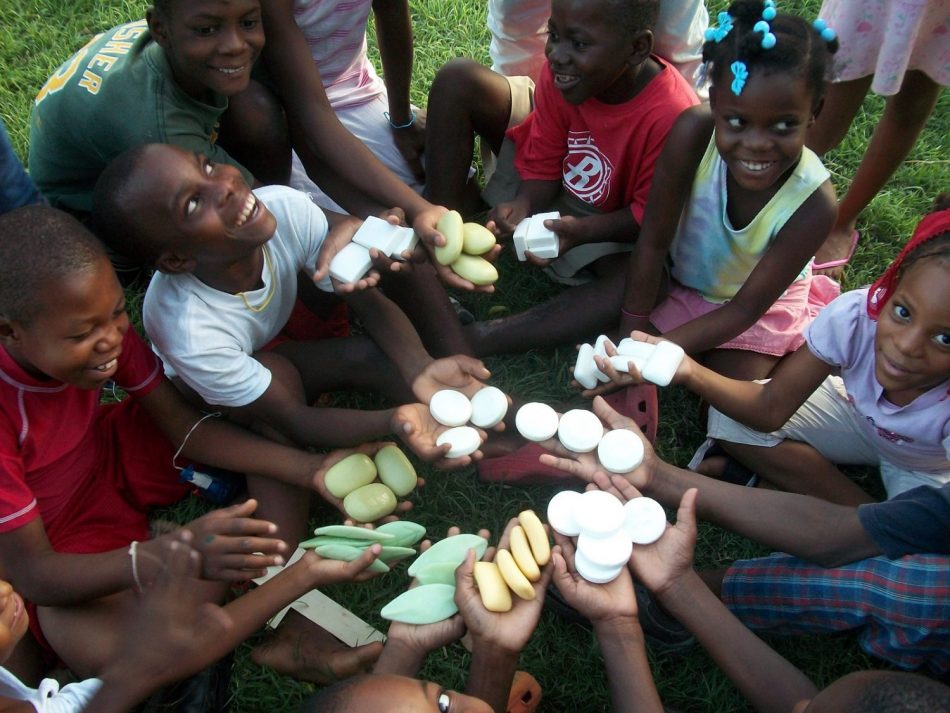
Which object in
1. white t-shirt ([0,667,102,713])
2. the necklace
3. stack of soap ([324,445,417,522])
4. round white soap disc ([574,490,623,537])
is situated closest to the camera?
white t-shirt ([0,667,102,713])

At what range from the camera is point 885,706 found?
1.16 m

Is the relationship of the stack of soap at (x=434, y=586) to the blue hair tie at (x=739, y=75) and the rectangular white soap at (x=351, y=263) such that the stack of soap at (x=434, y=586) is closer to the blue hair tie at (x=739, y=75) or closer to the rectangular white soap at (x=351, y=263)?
the rectangular white soap at (x=351, y=263)

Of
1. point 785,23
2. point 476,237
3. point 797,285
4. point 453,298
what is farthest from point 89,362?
point 797,285

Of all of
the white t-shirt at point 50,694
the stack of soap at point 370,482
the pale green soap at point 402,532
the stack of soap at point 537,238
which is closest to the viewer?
the white t-shirt at point 50,694

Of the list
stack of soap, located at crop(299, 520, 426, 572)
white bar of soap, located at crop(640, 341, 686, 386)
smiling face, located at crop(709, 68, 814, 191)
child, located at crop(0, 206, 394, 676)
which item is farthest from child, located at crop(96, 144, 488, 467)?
smiling face, located at crop(709, 68, 814, 191)

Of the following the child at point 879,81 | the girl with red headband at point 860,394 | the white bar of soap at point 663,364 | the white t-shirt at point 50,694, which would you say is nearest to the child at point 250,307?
the white bar of soap at point 663,364

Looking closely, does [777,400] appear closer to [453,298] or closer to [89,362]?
[453,298]

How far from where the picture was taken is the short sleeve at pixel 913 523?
1601 millimetres

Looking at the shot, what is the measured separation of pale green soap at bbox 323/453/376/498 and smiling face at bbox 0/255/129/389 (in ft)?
1.83

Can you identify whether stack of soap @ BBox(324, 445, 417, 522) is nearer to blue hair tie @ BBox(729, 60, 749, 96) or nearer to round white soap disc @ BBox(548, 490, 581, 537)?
round white soap disc @ BBox(548, 490, 581, 537)

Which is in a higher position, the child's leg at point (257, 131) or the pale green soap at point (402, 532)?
the child's leg at point (257, 131)

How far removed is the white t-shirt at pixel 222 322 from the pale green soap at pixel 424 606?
63 centimetres

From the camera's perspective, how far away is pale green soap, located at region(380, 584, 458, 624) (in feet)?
5.38

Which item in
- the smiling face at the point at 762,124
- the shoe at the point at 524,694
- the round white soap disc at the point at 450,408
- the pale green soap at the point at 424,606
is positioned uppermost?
the smiling face at the point at 762,124
